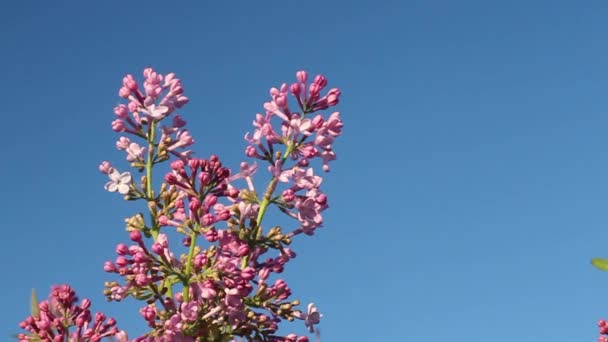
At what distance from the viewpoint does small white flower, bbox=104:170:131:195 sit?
14.3ft

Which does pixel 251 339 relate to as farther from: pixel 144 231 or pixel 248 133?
pixel 248 133

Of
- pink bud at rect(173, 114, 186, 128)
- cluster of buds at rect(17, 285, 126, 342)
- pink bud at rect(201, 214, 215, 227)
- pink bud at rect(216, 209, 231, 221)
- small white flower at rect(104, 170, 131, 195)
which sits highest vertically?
pink bud at rect(173, 114, 186, 128)

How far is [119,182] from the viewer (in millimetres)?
4410

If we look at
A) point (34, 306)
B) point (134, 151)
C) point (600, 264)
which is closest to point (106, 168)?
point (134, 151)

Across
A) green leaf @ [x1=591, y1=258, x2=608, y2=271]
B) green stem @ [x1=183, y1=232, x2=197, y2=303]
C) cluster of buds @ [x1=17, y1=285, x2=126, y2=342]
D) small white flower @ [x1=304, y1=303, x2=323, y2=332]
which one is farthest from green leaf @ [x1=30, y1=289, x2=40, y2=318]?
green leaf @ [x1=591, y1=258, x2=608, y2=271]

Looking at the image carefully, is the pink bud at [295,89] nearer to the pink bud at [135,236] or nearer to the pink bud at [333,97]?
the pink bud at [333,97]

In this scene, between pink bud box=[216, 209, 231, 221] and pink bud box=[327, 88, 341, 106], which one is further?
pink bud box=[327, 88, 341, 106]

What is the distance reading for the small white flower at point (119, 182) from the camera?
4370mm

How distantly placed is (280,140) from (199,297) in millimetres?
943

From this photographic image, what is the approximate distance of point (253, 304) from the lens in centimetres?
423

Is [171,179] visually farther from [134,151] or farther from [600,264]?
[600,264]

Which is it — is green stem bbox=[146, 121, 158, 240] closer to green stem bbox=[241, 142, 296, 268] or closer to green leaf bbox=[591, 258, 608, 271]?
green stem bbox=[241, 142, 296, 268]

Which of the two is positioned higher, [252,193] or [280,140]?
[280,140]

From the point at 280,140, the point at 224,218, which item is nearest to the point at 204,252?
the point at 224,218
